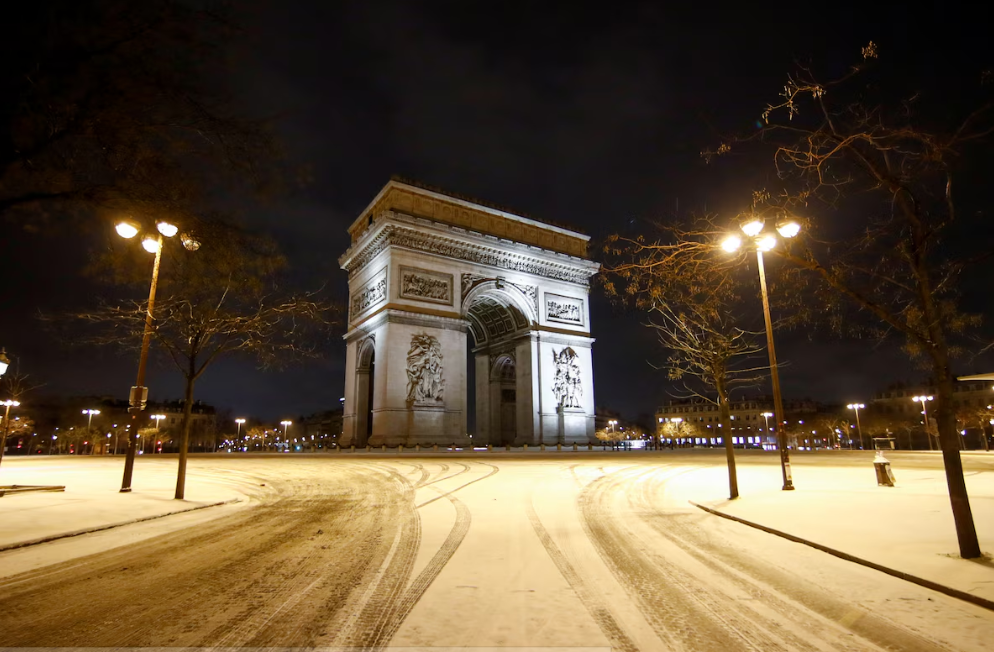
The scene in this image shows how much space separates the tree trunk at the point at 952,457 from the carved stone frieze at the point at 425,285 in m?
30.8

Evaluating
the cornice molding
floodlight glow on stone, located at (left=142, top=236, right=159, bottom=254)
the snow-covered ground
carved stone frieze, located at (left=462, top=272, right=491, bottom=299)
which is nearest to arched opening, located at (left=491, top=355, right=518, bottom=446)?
the cornice molding

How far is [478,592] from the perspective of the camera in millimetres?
4570

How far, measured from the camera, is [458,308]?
36.8 m

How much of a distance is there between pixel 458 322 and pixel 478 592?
105 feet

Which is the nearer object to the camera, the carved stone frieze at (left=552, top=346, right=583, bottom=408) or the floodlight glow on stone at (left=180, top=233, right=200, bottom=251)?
the floodlight glow on stone at (left=180, top=233, right=200, bottom=251)

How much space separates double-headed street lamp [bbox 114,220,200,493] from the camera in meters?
6.80

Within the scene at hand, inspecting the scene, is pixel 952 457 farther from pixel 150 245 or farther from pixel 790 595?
pixel 150 245

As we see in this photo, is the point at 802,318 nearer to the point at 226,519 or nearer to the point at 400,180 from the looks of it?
the point at 226,519

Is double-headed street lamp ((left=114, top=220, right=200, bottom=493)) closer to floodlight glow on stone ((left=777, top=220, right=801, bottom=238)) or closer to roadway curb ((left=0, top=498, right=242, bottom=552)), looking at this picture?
roadway curb ((left=0, top=498, right=242, bottom=552))

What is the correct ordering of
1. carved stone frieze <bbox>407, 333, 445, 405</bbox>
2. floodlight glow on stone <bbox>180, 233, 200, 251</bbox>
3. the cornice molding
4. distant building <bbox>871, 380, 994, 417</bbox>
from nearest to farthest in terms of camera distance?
floodlight glow on stone <bbox>180, 233, 200, 251</bbox>
carved stone frieze <bbox>407, 333, 445, 405</bbox>
the cornice molding
distant building <bbox>871, 380, 994, 417</bbox>

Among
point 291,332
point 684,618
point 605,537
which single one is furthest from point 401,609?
point 291,332

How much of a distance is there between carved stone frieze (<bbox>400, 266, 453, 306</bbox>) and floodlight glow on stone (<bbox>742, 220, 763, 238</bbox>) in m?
28.9

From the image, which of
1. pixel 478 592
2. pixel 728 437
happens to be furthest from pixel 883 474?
pixel 478 592

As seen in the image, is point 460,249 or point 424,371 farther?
A: point 460,249
